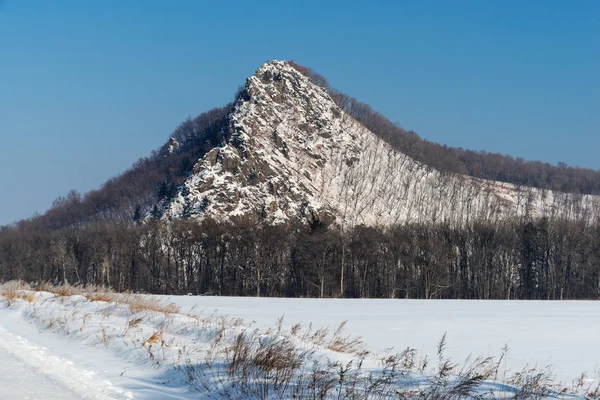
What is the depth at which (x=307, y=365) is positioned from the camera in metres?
10.1

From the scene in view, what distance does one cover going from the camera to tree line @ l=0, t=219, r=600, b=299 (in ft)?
261

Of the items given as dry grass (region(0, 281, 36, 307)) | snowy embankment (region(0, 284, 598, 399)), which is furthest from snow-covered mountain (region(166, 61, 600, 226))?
snowy embankment (region(0, 284, 598, 399))

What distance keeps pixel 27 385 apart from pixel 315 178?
142267 mm

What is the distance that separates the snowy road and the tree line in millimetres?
67589

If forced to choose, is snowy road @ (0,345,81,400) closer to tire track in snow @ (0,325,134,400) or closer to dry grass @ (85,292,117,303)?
tire track in snow @ (0,325,134,400)

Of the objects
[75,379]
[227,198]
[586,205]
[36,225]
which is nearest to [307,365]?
[75,379]

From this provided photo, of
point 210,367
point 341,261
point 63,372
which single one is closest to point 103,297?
point 63,372

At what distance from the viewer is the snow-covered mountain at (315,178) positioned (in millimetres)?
131000

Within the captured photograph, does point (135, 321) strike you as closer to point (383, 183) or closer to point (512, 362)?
point (512, 362)

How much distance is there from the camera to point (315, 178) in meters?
150

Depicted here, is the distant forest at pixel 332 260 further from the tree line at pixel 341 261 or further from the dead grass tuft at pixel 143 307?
the dead grass tuft at pixel 143 307

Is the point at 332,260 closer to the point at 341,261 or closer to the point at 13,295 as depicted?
the point at 341,261

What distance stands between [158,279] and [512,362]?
77152 millimetres

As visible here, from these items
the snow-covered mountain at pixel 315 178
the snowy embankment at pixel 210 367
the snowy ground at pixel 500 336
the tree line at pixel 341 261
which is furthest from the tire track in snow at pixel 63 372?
the snow-covered mountain at pixel 315 178
